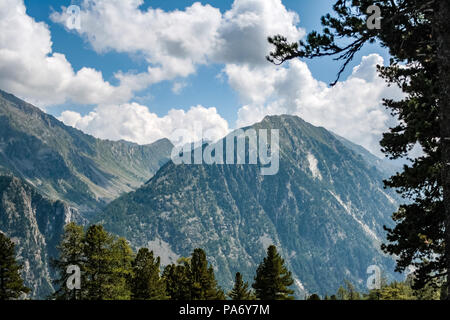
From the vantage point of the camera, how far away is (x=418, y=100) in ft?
46.8

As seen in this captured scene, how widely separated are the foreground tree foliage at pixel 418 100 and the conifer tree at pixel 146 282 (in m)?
28.4

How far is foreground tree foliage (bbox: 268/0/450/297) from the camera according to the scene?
32.3 ft

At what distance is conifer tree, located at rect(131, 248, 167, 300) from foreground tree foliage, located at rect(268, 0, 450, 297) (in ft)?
93.2

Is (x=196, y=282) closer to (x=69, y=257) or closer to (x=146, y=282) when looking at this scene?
(x=146, y=282)

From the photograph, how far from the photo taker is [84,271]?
29.6 meters

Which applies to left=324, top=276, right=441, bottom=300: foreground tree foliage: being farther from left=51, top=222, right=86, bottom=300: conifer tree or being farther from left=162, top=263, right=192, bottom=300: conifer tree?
left=51, top=222, right=86, bottom=300: conifer tree

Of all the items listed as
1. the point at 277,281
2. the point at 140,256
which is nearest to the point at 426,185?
the point at 277,281

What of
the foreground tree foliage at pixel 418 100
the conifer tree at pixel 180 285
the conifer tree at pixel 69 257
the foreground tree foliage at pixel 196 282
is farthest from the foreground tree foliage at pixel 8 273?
the foreground tree foliage at pixel 418 100

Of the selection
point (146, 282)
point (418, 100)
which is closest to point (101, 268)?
point (146, 282)

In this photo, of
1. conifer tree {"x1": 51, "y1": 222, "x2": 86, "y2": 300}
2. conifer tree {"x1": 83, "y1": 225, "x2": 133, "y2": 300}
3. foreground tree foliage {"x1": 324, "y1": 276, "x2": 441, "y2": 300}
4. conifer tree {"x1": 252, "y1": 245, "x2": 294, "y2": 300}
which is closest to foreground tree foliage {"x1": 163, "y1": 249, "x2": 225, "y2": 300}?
conifer tree {"x1": 252, "y1": 245, "x2": 294, "y2": 300}

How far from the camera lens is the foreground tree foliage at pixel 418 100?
32.3ft
